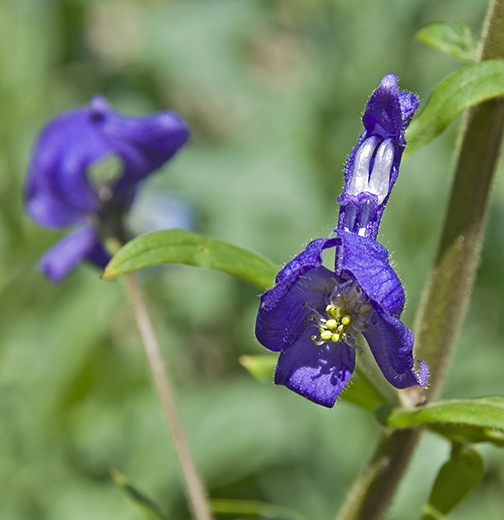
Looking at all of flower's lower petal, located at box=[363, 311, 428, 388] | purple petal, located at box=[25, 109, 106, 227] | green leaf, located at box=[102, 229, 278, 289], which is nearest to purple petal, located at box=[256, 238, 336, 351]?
flower's lower petal, located at box=[363, 311, 428, 388]

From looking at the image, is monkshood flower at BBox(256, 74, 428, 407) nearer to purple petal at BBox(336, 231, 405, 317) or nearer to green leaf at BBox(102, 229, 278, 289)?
purple petal at BBox(336, 231, 405, 317)

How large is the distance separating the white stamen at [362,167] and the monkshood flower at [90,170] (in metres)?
1.00

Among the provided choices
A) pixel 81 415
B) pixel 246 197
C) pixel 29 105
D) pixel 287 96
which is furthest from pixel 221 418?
pixel 287 96

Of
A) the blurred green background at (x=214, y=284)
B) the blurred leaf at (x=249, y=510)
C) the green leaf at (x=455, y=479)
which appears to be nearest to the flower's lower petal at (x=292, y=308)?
the green leaf at (x=455, y=479)

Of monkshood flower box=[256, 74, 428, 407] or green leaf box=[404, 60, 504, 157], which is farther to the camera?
green leaf box=[404, 60, 504, 157]

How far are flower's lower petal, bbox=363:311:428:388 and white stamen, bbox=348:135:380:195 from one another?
0.95 ft

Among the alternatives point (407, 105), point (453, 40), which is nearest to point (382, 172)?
point (407, 105)

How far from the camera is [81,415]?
5184 millimetres

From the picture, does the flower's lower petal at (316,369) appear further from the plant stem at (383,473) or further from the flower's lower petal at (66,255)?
the flower's lower petal at (66,255)

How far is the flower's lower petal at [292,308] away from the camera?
1755 mm

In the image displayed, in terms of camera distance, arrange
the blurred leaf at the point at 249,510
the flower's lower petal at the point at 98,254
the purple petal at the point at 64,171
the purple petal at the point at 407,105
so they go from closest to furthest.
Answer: the purple petal at the point at 407,105 < the blurred leaf at the point at 249,510 < the purple petal at the point at 64,171 < the flower's lower petal at the point at 98,254

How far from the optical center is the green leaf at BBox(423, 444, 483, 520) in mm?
2209

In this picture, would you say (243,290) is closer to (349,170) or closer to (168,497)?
(168,497)

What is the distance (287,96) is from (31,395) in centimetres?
320
